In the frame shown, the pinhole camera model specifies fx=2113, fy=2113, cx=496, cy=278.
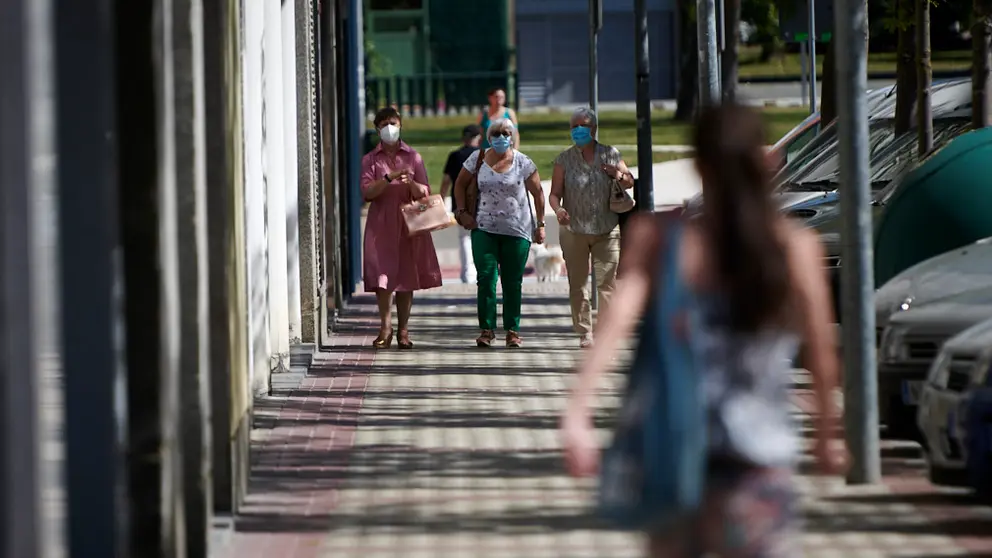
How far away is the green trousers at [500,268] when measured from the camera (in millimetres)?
14773

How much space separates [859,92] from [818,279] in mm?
3970

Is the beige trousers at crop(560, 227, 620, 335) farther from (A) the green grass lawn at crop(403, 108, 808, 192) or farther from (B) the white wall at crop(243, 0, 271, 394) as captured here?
(A) the green grass lawn at crop(403, 108, 808, 192)

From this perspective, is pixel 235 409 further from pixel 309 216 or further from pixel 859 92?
pixel 309 216

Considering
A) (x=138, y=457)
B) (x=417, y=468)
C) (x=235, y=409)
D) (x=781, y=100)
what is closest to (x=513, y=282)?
(x=417, y=468)

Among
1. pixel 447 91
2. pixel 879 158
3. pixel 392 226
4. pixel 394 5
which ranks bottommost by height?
pixel 392 226

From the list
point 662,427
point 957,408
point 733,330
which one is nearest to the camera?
point 662,427

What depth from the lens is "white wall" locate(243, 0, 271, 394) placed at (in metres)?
10.9

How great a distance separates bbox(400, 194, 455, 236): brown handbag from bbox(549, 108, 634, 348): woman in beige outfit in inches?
30.2

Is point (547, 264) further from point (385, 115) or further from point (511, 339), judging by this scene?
point (385, 115)

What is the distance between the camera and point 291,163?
14461mm

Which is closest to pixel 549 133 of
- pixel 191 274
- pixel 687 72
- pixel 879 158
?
pixel 687 72

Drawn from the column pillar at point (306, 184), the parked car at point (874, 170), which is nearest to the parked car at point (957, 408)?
the parked car at point (874, 170)

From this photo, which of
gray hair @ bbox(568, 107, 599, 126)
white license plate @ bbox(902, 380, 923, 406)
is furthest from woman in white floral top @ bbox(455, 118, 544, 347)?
white license plate @ bbox(902, 380, 923, 406)

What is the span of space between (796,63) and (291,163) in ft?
199
